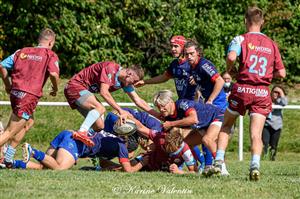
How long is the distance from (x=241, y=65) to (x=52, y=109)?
9.89m

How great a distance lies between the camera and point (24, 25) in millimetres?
22828

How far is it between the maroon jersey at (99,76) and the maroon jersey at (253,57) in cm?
267

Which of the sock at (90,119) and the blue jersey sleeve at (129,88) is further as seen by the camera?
the blue jersey sleeve at (129,88)

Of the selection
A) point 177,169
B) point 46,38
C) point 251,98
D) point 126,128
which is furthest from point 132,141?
point 251,98

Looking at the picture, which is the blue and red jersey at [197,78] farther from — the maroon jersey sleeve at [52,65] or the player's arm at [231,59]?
the player's arm at [231,59]

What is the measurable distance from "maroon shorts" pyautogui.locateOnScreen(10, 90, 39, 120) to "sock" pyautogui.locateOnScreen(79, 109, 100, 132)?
0.89m

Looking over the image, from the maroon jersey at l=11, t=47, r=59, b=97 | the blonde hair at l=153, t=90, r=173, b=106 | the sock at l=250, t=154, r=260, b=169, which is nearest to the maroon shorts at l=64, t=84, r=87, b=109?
the maroon jersey at l=11, t=47, r=59, b=97

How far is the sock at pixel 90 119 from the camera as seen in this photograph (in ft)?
42.6

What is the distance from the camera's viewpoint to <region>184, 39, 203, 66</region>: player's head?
13.0m

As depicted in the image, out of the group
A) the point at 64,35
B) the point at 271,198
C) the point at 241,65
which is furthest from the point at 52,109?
the point at 271,198

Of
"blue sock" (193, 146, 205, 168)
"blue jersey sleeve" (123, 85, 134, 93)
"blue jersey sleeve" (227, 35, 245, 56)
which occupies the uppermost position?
"blue jersey sleeve" (227, 35, 245, 56)

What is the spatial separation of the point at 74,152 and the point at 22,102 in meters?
1.01

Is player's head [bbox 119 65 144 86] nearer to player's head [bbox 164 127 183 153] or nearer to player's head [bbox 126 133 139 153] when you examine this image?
player's head [bbox 126 133 139 153]

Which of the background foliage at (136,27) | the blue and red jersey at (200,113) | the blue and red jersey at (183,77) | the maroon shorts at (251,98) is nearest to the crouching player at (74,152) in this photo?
the blue and red jersey at (200,113)
